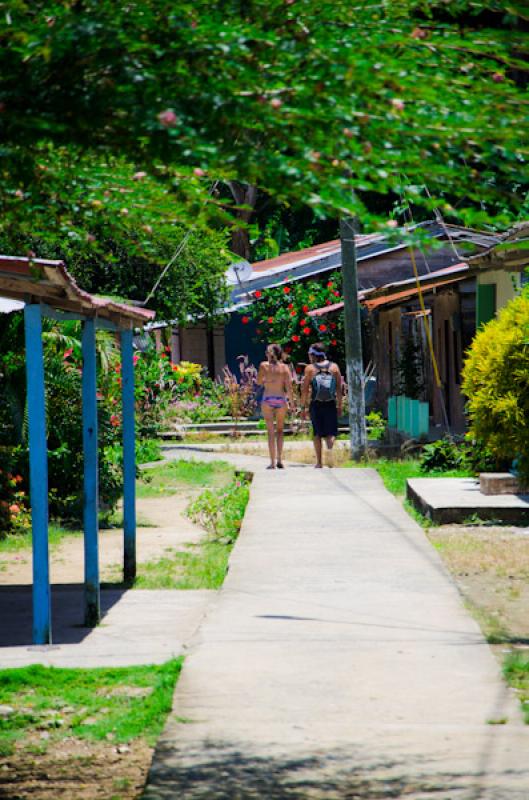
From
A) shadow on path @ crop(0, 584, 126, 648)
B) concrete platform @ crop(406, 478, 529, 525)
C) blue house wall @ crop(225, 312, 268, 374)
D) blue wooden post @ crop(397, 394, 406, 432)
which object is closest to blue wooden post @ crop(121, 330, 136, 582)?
shadow on path @ crop(0, 584, 126, 648)

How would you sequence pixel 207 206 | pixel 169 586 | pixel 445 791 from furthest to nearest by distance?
pixel 169 586 < pixel 207 206 < pixel 445 791

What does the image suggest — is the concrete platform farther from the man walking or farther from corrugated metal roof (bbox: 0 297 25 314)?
corrugated metal roof (bbox: 0 297 25 314)

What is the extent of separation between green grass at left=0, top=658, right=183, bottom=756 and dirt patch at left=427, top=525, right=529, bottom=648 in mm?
2126

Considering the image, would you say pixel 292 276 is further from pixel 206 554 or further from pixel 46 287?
pixel 46 287

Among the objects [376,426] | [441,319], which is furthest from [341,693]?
[376,426]

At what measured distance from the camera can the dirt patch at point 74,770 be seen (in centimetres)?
505

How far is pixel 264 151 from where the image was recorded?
434cm

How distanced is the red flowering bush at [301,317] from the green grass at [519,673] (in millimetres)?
20744

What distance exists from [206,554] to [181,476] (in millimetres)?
6565

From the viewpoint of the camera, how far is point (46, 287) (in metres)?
7.57

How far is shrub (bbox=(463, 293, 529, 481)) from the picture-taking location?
12445mm

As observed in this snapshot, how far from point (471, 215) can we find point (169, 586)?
248 inches

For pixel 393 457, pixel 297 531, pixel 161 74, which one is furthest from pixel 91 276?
pixel 161 74

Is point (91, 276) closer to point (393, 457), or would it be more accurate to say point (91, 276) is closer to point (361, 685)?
point (393, 457)
